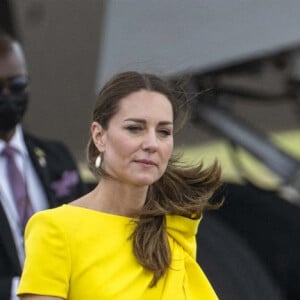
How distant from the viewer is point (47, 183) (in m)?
4.22

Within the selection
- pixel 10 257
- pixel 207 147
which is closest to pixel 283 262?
pixel 10 257

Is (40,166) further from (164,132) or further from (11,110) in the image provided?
(164,132)

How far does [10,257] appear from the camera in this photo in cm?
396

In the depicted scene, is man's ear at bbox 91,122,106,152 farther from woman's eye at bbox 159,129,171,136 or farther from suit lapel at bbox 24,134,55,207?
suit lapel at bbox 24,134,55,207

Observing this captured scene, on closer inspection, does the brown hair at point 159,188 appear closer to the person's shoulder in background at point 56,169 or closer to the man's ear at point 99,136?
the man's ear at point 99,136

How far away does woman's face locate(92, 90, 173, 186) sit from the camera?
2.48 m

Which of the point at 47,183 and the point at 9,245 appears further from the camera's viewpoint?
the point at 47,183

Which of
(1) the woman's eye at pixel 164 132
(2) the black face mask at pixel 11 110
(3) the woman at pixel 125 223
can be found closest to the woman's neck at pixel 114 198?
(3) the woman at pixel 125 223

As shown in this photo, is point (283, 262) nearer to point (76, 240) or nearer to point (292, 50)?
point (292, 50)

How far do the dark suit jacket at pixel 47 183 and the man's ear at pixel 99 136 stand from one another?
4.64ft

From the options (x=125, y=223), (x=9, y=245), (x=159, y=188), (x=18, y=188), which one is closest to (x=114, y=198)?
(x=125, y=223)

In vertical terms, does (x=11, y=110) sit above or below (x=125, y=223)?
below

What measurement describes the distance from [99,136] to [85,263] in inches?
11.0

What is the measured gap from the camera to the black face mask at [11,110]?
4340 mm
